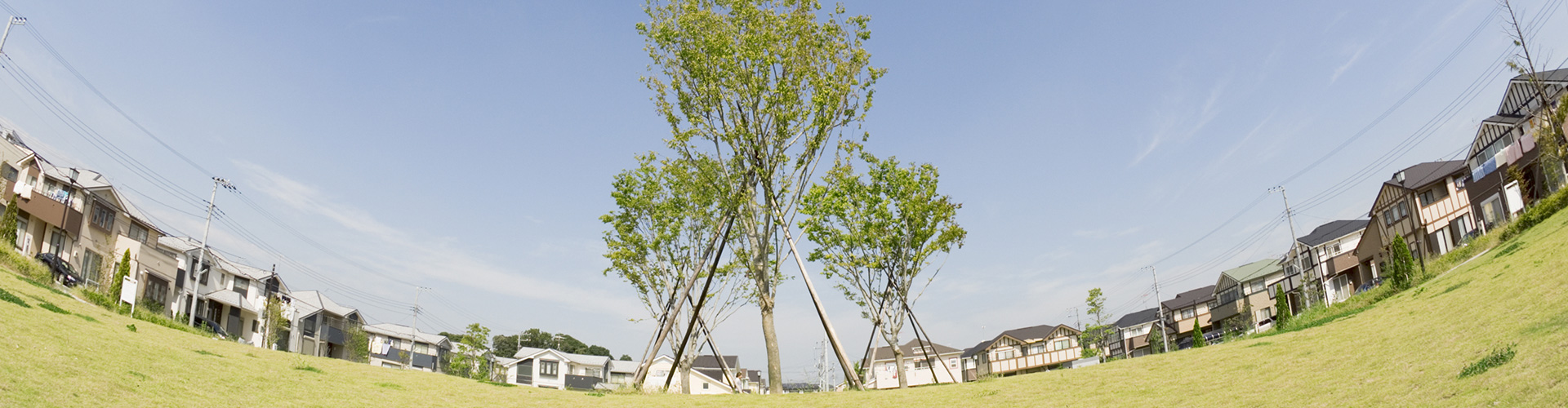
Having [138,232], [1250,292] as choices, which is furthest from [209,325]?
[1250,292]

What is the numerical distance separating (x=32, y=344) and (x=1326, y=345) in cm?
2083

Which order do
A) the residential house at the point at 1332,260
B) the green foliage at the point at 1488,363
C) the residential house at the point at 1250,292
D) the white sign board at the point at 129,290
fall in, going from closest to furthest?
the green foliage at the point at 1488,363 < the white sign board at the point at 129,290 < the residential house at the point at 1332,260 < the residential house at the point at 1250,292

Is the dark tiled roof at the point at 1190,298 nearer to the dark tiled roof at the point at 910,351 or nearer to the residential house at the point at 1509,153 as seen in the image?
the dark tiled roof at the point at 910,351

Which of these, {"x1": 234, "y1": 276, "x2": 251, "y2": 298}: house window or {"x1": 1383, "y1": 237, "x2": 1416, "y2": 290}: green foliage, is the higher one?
{"x1": 234, "y1": 276, "x2": 251, "y2": 298}: house window

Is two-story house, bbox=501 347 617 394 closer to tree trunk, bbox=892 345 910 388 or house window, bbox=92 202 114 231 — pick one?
house window, bbox=92 202 114 231

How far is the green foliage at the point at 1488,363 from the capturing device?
8.98 m

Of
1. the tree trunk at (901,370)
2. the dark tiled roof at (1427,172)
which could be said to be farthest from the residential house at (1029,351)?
the tree trunk at (901,370)

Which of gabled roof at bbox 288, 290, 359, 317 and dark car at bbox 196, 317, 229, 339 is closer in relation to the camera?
dark car at bbox 196, 317, 229, 339

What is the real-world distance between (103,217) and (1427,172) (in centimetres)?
7317

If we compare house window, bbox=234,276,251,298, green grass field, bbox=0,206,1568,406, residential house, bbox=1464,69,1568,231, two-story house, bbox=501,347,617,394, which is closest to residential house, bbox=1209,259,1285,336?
residential house, bbox=1464,69,1568,231

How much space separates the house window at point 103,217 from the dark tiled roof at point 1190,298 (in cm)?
8007

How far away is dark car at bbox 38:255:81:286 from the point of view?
1202 inches

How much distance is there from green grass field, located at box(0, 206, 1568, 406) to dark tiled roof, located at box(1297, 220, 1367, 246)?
38.8m

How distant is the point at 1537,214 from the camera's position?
86.0 feet
